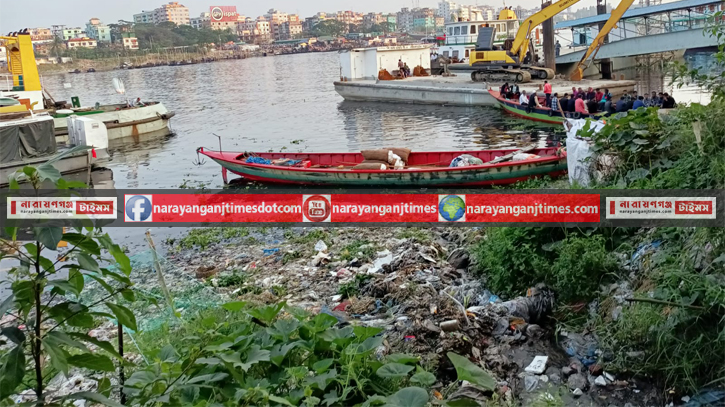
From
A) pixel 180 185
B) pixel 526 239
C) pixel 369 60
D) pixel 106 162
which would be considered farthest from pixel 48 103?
pixel 526 239

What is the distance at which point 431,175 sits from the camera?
1462 cm

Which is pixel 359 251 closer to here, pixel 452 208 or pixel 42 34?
pixel 452 208

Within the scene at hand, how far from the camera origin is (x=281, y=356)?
13.7 ft

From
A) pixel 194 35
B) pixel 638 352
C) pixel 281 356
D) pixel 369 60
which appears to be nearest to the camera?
pixel 281 356

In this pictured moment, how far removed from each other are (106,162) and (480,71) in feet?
64.3

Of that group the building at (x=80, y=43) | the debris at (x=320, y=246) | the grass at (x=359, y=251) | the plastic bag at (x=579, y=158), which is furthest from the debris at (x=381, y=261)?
the building at (x=80, y=43)

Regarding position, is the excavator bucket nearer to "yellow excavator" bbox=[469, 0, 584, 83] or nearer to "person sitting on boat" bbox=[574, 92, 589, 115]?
"yellow excavator" bbox=[469, 0, 584, 83]

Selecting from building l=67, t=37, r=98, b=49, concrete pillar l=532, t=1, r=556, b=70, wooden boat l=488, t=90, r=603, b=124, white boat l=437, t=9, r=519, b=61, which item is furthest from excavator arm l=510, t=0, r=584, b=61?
building l=67, t=37, r=98, b=49

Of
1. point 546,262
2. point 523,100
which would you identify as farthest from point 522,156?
point 523,100

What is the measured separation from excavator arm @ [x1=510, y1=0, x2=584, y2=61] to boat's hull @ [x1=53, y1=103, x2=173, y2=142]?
17.3 metres

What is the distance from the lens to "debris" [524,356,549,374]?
5920 millimetres

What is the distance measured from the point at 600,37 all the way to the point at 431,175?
17.7 m

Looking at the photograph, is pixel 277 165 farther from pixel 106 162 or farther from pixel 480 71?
pixel 480 71

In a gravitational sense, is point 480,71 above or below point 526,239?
above
